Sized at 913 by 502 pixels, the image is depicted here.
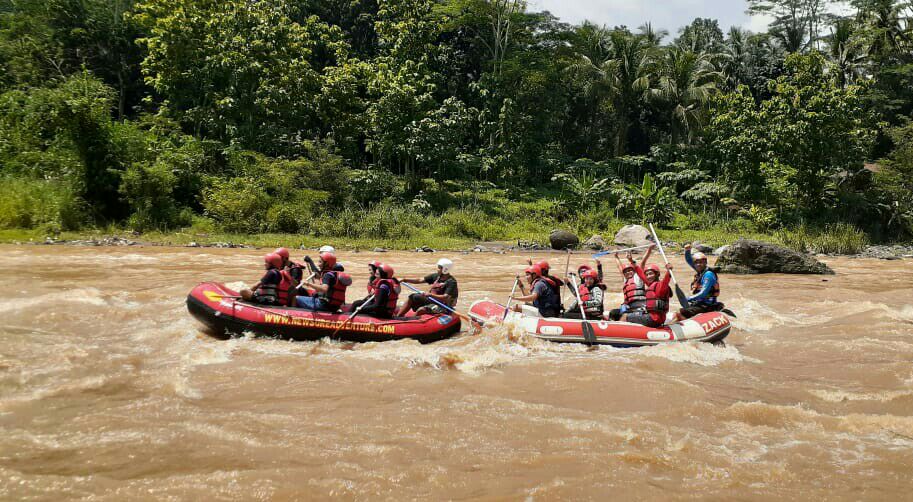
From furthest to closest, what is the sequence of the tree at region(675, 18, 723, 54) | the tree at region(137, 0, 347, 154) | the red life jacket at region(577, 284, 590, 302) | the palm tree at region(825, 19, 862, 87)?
the tree at region(675, 18, 723, 54) < the palm tree at region(825, 19, 862, 87) < the tree at region(137, 0, 347, 154) < the red life jacket at region(577, 284, 590, 302)

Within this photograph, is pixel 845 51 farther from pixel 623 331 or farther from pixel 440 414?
pixel 440 414

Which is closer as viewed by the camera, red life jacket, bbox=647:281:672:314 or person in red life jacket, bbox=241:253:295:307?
person in red life jacket, bbox=241:253:295:307

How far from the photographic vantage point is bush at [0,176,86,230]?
1770cm

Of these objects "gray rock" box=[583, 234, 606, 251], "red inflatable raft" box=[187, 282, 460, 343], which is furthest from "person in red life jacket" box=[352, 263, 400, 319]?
"gray rock" box=[583, 234, 606, 251]

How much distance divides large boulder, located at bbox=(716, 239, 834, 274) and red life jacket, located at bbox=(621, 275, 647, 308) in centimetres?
813

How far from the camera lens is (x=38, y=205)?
Answer: 18.2m

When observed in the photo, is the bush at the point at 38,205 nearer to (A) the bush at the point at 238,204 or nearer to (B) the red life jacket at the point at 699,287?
(A) the bush at the point at 238,204

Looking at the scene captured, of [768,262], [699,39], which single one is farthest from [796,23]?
[768,262]

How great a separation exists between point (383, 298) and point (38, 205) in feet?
51.4

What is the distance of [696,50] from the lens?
36.5 meters

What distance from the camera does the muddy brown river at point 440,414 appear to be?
4.28 m

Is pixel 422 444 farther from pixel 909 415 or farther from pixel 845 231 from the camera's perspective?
pixel 845 231

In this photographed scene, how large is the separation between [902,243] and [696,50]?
18242 mm

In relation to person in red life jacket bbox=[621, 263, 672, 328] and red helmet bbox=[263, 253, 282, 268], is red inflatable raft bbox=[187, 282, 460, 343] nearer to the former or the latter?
red helmet bbox=[263, 253, 282, 268]
